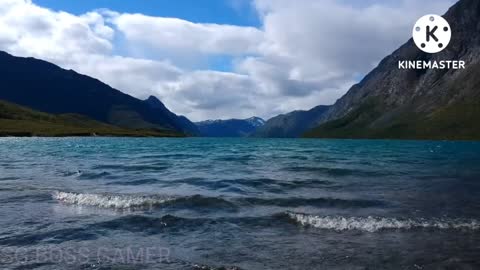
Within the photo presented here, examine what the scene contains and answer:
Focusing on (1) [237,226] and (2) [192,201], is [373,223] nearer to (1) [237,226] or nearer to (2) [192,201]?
(1) [237,226]

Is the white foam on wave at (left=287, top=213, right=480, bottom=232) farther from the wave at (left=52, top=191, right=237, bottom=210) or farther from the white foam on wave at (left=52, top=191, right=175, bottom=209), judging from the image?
the white foam on wave at (left=52, top=191, right=175, bottom=209)

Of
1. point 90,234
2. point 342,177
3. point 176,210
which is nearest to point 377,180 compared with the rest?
point 342,177

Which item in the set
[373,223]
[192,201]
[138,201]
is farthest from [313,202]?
[138,201]

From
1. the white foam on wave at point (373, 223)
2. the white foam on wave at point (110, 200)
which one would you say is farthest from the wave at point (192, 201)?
the white foam on wave at point (373, 223)

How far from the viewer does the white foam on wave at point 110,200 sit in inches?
1093

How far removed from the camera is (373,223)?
22781mm

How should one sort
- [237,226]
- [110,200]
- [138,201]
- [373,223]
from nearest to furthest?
[237,226]
[373,223]
[138,201]
[110,200]

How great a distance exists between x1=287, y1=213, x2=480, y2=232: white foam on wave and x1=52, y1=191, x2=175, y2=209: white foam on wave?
9.41 m

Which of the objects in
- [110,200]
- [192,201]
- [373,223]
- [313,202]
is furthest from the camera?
[313,202]

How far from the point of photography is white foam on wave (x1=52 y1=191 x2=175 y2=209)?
27766 millimetres

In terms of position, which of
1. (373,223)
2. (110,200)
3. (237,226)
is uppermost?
(373,223)

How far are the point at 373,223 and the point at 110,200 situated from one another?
53.7 ft

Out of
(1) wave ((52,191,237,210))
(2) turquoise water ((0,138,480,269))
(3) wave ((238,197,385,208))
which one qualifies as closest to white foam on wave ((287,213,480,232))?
(2) turquoise water ((0,138,480,269))

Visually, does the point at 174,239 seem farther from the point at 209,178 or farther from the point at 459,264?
the point at 209,178
